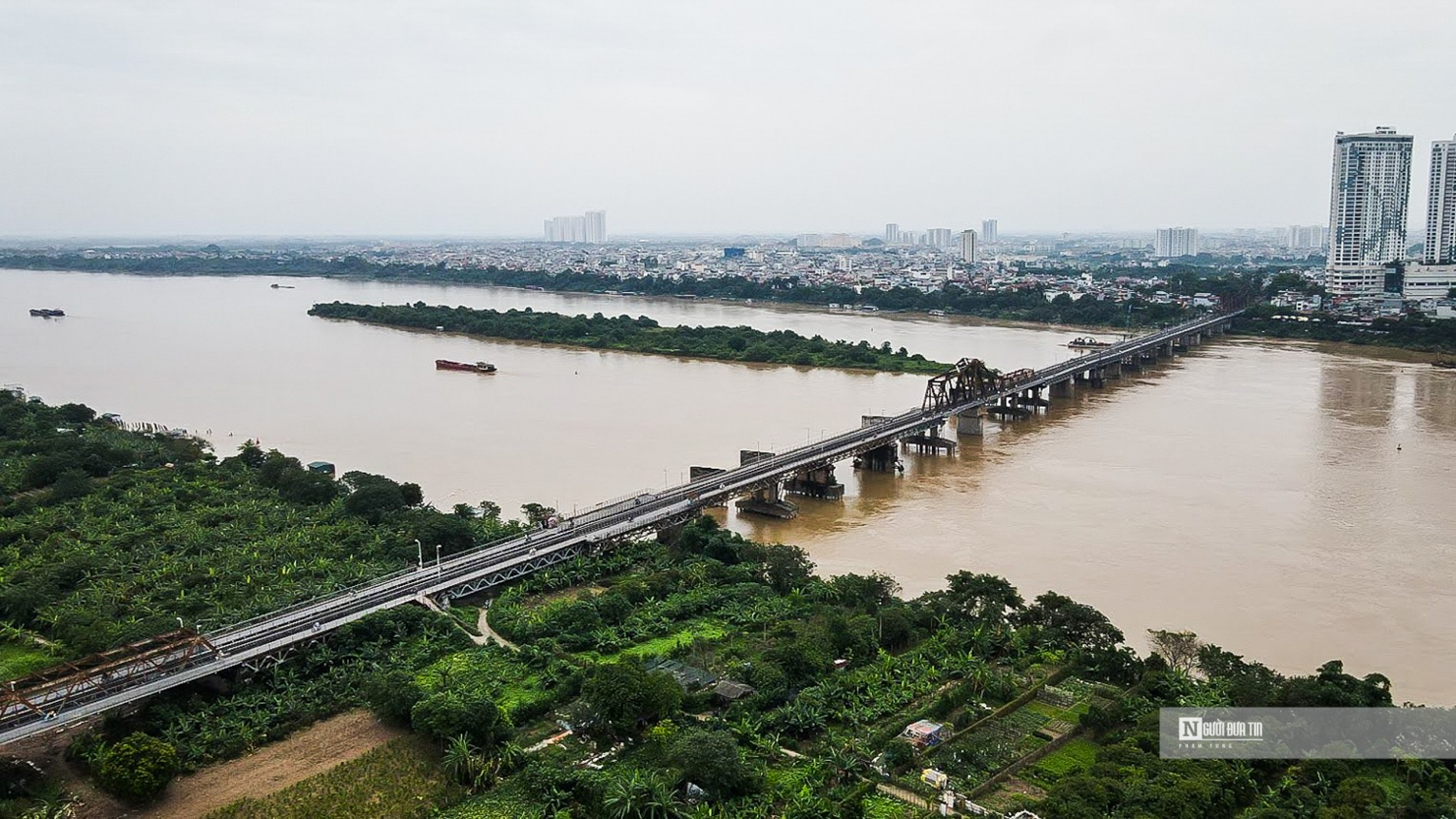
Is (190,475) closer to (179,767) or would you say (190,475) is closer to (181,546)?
(181,546)

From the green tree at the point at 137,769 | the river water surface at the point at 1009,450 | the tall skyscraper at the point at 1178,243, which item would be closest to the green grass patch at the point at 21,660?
the green tree at the point at 137,769

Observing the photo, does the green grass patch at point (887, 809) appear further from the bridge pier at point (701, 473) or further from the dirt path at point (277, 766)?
the bridge pier at point (701, 473)

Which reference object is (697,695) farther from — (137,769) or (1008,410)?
(1008,410)

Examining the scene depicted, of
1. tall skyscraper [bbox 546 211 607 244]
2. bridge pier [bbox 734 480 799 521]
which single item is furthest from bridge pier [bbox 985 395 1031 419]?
tall skyscraper [bbox 546 211 607 244]

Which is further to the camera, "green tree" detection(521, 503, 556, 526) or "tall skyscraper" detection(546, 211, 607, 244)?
"tall skyscraper" detection(546, 211, 607, 244)

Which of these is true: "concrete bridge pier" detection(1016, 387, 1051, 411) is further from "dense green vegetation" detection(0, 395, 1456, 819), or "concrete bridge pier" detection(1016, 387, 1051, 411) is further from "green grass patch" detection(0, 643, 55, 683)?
"green grass patch" detection(0, 643, 55, 683)
